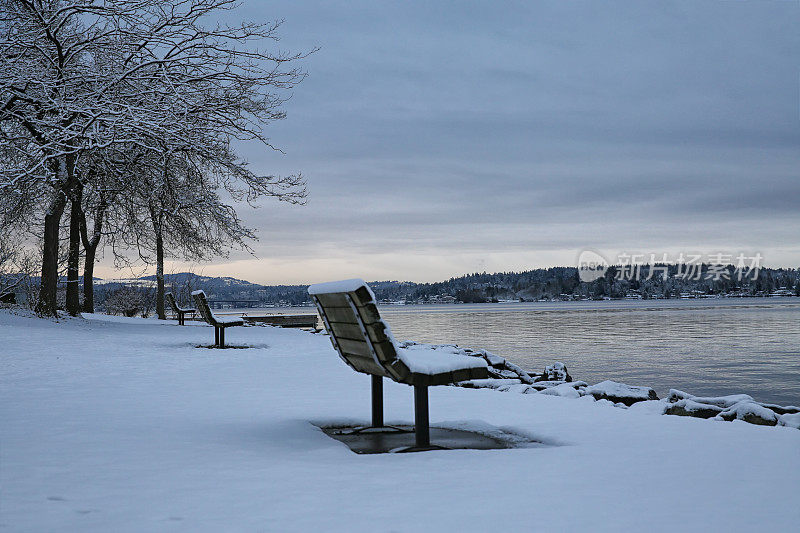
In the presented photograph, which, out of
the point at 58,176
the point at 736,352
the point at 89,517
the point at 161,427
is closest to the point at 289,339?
the point at 58,176

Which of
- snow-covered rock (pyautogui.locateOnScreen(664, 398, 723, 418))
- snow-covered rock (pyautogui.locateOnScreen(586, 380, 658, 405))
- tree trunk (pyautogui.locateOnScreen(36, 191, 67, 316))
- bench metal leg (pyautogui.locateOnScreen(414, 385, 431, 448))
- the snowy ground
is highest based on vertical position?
tree trunk (pyautogui.locateOnScreen(36, 191, 67, 316))

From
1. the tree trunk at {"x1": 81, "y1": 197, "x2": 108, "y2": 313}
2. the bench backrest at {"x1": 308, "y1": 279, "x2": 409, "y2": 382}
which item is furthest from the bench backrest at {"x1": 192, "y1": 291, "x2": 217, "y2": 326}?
the tree trunk at {"x1": 81, "y1": 197, "x2": 108, "y2": 313}

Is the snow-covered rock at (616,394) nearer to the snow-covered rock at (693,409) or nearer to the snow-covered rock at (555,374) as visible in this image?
the snow-covered rock at (693,409)

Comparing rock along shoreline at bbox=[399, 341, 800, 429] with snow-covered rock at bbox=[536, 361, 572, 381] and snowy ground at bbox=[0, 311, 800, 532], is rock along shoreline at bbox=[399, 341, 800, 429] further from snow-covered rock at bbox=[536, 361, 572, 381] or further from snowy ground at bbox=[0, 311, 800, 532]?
snowy ground at bbox=[0, 311, 800, 532]

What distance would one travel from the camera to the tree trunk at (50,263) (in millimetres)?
17812

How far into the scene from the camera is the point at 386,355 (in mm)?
4395

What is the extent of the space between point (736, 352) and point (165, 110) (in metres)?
19.3

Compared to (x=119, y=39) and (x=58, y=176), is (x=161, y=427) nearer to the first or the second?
(x=119, y=39)

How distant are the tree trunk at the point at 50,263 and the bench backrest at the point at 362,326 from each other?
14.9 metres

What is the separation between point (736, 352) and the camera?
23.9 meters

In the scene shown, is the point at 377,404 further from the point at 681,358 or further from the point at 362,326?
the point at 681,358

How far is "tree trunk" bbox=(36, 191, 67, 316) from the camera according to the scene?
58.4 feet

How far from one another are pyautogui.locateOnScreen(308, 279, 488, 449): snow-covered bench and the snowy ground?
44 cm

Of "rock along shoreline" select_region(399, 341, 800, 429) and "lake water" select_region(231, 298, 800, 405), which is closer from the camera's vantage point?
"rock along shoreline" select_region(399, 341, 800, 429)
